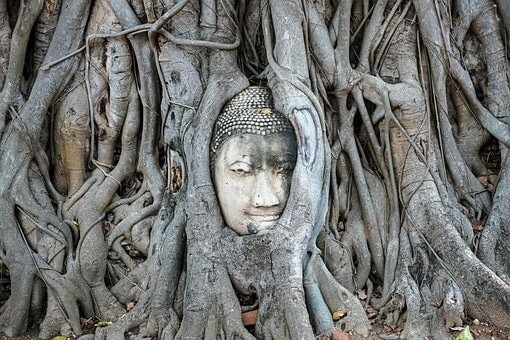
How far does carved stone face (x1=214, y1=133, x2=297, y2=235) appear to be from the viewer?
3301mm

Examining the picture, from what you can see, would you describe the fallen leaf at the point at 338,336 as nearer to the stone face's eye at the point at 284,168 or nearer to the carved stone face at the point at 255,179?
the carved stone face at the point at 255,179

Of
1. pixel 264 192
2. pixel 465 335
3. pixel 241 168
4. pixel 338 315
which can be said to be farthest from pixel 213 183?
pixel 465 335

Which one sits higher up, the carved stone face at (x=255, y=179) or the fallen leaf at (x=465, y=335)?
the carved stone face at (x=255, y=179)

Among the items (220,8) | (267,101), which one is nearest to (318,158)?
(267,101)

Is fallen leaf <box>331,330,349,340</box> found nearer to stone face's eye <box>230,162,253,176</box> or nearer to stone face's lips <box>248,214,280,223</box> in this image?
stone face's lips <box>248,214,280,223</box>

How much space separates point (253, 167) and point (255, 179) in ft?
0.22

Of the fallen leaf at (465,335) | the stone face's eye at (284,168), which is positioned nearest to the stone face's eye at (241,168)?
the stone face's eye at (284,168)

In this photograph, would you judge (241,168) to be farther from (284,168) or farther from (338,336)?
(338,336)

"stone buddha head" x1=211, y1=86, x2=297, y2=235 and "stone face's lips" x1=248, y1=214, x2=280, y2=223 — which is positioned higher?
"stone buddha head" x1=211, y1=86, x2=297, y2=235

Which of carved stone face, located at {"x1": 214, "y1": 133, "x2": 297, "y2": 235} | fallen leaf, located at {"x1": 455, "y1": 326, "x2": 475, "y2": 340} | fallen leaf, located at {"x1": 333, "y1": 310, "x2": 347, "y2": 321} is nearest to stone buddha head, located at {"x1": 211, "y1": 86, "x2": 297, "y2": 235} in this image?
carved stone face, located at {"x1": 214, "y1": 133, "x2": 297, "y2": 235}

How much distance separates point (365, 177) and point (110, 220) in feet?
5.59

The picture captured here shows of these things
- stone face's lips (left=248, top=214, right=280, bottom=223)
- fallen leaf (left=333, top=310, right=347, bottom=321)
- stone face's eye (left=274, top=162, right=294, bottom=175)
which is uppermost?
stone face's eye (left=274, top=162, right=294, bottom=175)

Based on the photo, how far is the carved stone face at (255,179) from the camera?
3301mm

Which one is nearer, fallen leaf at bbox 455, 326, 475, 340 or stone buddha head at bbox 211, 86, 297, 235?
fallen leaf at bbox 455, 326, 475, 340
